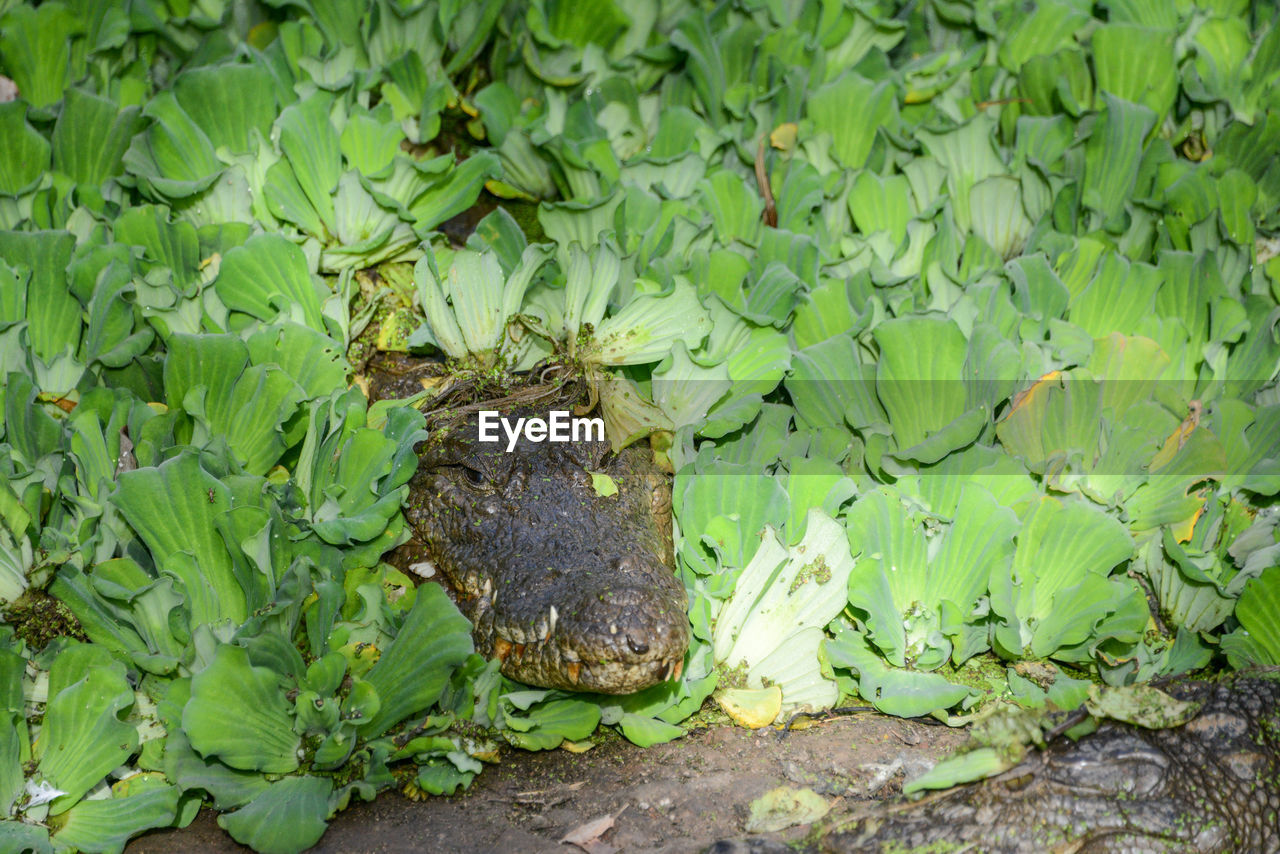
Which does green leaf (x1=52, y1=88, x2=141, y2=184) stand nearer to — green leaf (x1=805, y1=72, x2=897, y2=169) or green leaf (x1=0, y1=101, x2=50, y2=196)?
green leaf (x1=0, y1=101, x2=50, y2=196)

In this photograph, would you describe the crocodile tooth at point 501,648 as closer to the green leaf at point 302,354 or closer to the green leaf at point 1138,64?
the green leaf at point 302,354

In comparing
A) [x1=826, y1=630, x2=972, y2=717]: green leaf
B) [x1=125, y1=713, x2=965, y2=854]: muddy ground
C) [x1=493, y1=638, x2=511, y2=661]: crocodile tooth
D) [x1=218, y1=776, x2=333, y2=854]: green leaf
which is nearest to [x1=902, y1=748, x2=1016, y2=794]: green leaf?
[x1=125, y1=713, x2=965, y2=854]: muddy ground

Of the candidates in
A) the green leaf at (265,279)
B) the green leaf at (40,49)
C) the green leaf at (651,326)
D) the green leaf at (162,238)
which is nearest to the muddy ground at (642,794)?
the green leaf at (651,326)

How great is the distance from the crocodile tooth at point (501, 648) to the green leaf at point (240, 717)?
0.44 meters

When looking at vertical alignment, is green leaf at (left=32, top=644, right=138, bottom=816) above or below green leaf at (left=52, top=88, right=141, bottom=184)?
below

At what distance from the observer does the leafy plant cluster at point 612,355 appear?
2316 mm

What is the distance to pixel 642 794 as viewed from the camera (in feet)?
7.30

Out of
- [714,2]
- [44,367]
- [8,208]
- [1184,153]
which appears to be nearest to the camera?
[44,367]

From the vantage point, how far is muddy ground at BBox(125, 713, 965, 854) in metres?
2.09

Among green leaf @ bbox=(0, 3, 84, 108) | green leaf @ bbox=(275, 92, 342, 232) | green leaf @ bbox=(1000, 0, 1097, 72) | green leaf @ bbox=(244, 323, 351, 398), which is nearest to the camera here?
green leaf @ bbox=(244, 323, 351, 398)

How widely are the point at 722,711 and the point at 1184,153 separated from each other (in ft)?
9.01

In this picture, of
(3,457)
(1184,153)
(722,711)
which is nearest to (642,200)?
(722,711)

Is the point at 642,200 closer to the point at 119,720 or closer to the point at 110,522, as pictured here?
the point at 110,522

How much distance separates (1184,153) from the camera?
12.8 feet
